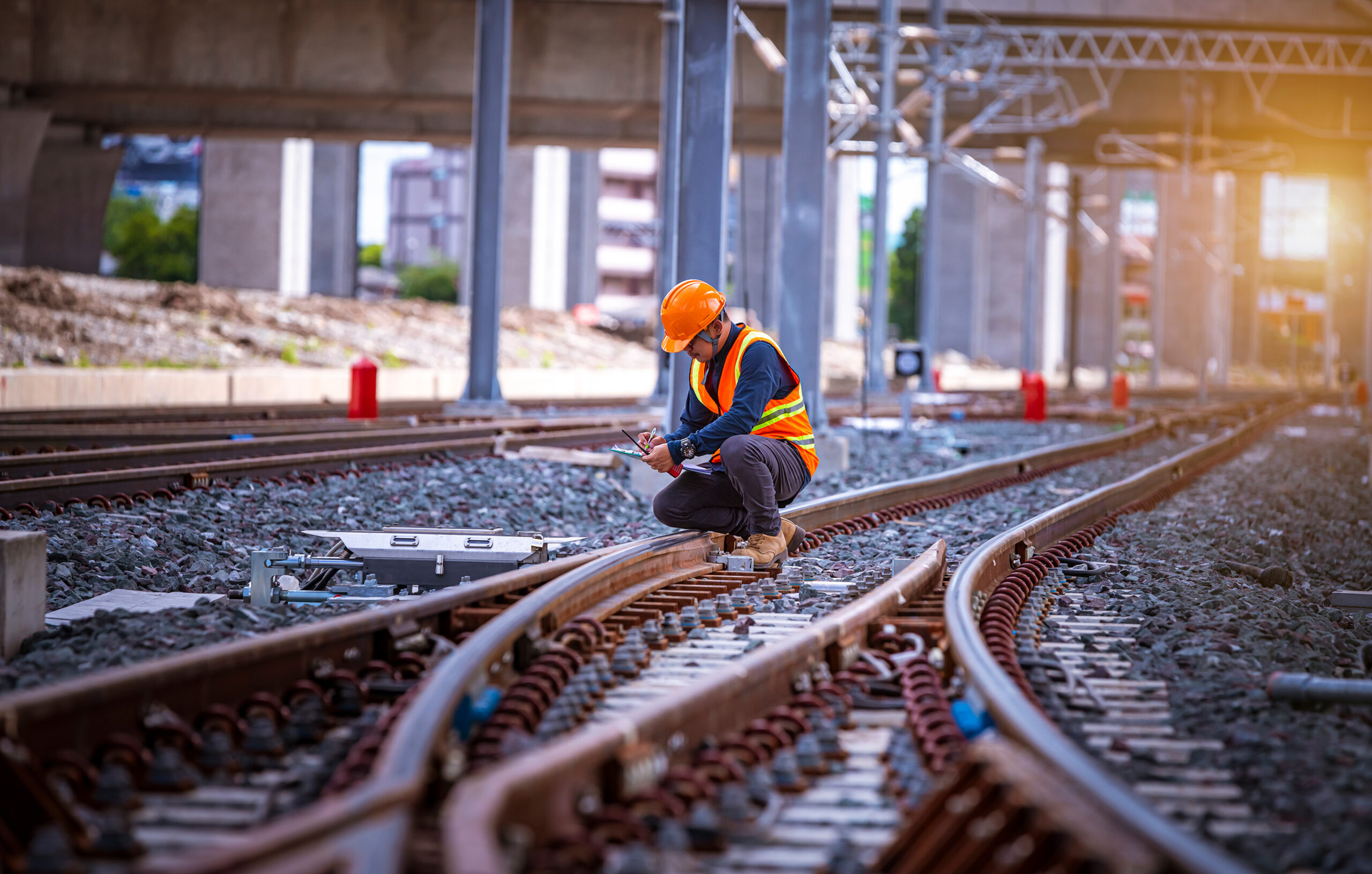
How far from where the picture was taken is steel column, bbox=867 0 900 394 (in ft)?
79.1

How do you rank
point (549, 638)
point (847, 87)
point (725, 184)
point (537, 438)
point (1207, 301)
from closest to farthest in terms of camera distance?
point (549, 638)
point (725, 184)
point (537, 438)
point (847, 87)
point (1207, 301)

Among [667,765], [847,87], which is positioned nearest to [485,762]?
[667,765]

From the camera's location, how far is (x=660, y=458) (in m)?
7.30

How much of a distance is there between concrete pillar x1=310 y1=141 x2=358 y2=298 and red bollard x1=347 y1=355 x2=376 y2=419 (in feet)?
128

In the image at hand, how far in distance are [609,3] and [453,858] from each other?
29369 millimetres

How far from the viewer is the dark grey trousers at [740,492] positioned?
7520mm

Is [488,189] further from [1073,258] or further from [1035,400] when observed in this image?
[1073,258]

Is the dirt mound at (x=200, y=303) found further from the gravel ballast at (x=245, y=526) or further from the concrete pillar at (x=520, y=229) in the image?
the concrete pillar at (x=520, y=229)

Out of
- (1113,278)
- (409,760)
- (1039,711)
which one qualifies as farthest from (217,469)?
(1113,278)

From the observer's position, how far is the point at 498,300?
Result: 68.0ft

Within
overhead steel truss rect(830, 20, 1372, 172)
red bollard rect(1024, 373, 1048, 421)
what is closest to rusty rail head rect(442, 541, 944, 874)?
overhead steel truss rect(830, 20, 1372, 172)

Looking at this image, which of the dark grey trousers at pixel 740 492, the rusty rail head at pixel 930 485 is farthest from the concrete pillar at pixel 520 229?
the dark grey trousers at pixel 740 492

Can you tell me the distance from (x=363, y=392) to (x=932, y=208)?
1823cm

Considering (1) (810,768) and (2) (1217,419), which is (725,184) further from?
(2) (1217,419)
